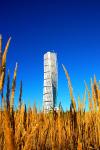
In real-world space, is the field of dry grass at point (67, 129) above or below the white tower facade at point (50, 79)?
below

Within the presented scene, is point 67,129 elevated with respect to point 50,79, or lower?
lower

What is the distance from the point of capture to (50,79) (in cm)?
2075

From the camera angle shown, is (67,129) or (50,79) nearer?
(67,129)

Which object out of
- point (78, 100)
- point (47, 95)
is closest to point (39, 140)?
point (78, 100)

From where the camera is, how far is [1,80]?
656mm

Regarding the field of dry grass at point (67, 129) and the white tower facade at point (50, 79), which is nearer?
the field of dry grass at point (67, 129)

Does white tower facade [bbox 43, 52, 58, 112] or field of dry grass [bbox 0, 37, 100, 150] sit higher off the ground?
white tower facade [bbox 43, 52, 58, 112]

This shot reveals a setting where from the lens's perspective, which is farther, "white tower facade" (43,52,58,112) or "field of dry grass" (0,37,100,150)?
"white tower facade" (43,52,58,112)

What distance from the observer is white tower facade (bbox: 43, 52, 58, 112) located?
20562mm

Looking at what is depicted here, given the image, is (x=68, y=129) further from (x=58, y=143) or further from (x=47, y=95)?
(x=47, y=95)

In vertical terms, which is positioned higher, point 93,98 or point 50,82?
point 50,82

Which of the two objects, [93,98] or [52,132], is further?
[52,132]

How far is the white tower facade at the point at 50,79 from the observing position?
20562 millimetres

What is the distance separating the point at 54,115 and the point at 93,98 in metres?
1.05
